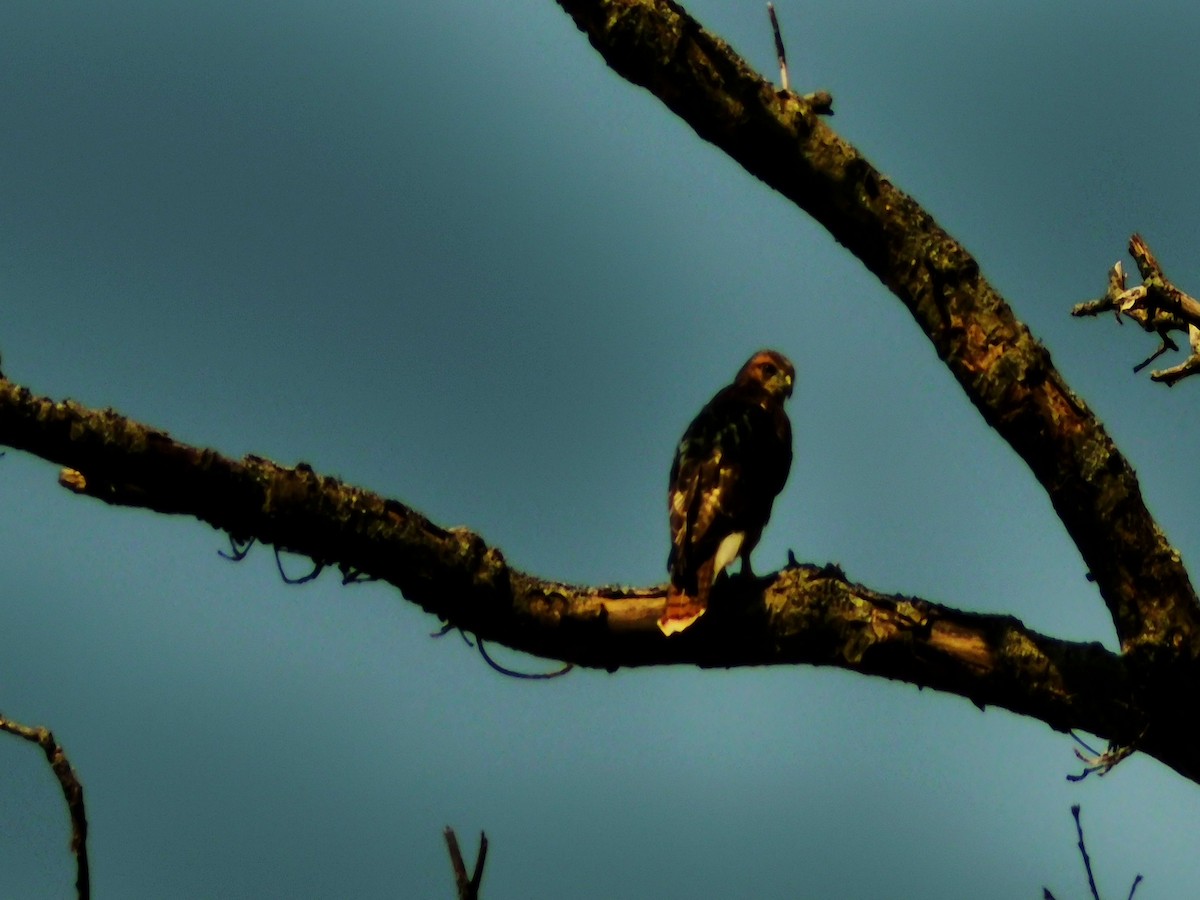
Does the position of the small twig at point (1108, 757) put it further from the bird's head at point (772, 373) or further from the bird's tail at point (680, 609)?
the bird's head at point (772, 373)

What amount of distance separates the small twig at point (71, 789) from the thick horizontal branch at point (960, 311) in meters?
2.55

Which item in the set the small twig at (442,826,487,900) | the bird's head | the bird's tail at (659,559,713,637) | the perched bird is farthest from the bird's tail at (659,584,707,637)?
the bird's head

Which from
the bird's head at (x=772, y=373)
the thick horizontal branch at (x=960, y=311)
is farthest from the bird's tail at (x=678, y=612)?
the bird's head at (x=772, y=373)

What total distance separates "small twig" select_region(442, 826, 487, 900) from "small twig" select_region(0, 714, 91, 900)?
84cm

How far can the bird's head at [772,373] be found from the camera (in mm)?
8273

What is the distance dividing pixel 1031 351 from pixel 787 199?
3.01 ft

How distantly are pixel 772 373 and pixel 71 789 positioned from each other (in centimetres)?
586

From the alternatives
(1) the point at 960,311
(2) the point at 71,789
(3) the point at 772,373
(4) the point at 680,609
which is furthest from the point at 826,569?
(3) the point at 772,373

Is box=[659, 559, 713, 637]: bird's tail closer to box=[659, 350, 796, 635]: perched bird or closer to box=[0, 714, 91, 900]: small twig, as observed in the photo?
box=[659, 350, 796, 635]: perched bird

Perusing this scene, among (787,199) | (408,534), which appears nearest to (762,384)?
(787,199)

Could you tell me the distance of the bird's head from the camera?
8.27 meters

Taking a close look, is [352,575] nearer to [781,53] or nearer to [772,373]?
[781,53]

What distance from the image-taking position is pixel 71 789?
312cm

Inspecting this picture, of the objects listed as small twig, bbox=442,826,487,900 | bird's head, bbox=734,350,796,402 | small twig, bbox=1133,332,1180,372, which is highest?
bird's head, bbox=734,350,796,402
